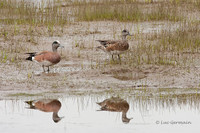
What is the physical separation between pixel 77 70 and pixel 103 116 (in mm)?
3825

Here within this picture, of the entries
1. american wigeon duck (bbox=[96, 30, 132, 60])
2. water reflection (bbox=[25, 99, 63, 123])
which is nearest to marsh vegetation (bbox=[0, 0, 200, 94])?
american wigeon duck (bbox=[96, 30, 132, 60])

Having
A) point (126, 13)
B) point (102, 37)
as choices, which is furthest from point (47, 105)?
point (126, 13)

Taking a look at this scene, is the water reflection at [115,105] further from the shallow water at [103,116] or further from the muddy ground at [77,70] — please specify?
the muddy ground at [77,70]

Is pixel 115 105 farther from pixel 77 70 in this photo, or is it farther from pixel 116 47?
pixel 116 47

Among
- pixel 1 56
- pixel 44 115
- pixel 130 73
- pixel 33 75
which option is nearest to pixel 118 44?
pixel 130 73

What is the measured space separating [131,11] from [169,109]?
30.4 ft

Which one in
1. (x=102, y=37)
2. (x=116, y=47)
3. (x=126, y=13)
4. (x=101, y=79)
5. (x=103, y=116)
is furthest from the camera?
(x=126, y=13)

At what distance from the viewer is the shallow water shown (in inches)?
335

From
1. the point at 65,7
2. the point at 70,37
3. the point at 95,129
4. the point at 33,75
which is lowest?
the point at 95,129

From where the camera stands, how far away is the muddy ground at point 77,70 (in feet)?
38.2

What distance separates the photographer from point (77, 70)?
13.0m

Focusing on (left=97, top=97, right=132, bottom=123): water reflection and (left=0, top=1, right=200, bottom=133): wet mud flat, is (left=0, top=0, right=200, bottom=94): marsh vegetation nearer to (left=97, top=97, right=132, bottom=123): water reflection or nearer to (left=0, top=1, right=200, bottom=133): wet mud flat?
(left=0, top=1, right=200, bottom=133): wet mud flat

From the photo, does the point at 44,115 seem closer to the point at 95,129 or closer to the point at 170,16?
the point at 95,129

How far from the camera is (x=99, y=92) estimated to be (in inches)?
438
